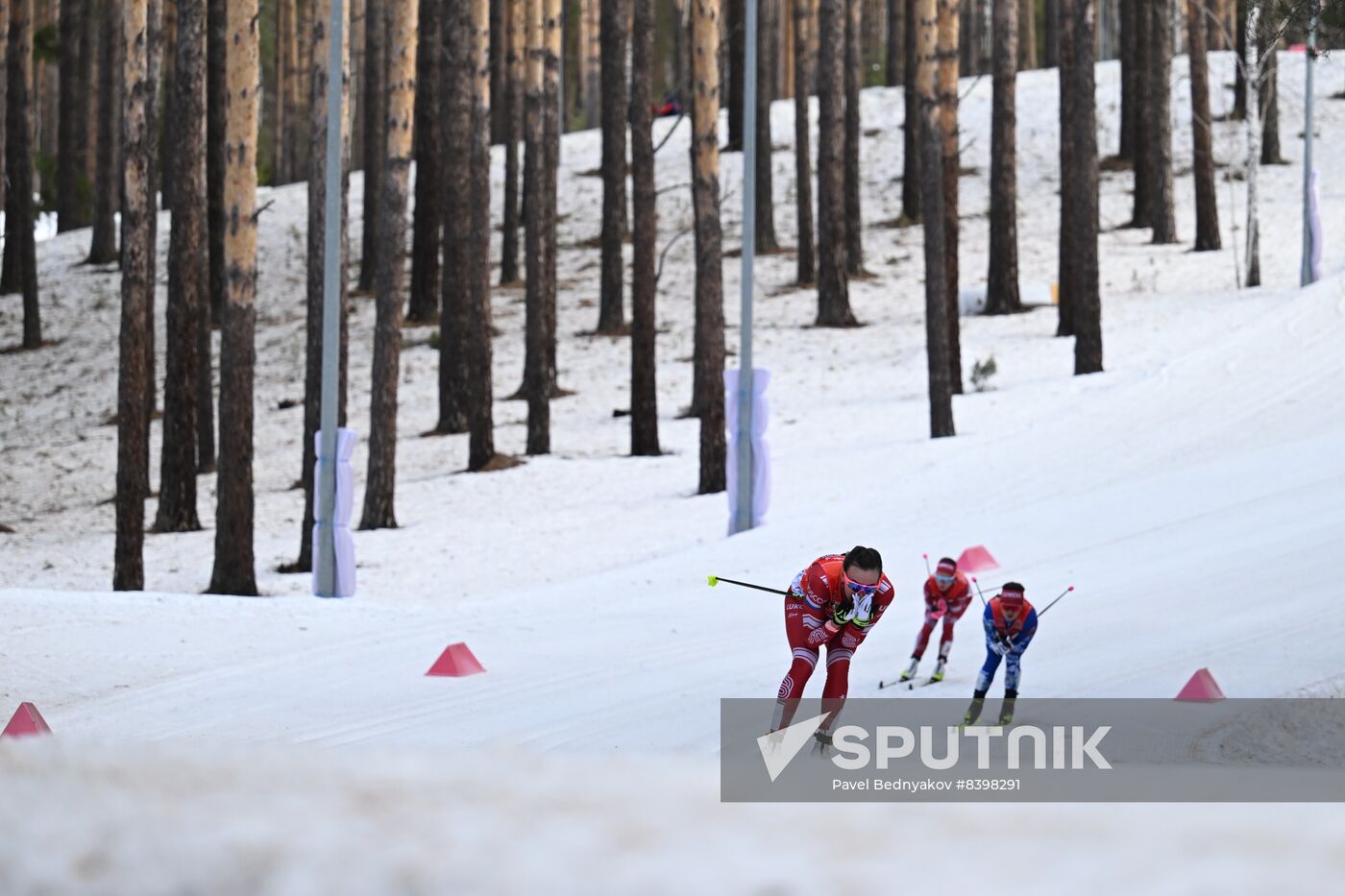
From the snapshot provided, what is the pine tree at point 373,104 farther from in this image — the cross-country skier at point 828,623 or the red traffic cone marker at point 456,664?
the cross-country skier at point 828,623

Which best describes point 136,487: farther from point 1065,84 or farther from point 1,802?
point 1065,84

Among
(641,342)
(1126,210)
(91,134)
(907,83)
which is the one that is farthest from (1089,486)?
→ (91,134)

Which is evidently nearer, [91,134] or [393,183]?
[393,183]

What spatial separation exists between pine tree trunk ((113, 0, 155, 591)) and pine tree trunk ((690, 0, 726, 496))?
6689 millimetres

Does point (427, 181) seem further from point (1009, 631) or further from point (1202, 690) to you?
point (1009, 631)

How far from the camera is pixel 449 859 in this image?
1.72 metres

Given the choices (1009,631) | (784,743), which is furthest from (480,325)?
(784,743)

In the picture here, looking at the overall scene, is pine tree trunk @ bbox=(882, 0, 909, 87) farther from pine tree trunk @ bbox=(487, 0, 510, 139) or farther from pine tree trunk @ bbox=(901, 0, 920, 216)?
pine tree trunk @ bbox=(487, 0, 510, 139)

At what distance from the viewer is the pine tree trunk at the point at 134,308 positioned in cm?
1680

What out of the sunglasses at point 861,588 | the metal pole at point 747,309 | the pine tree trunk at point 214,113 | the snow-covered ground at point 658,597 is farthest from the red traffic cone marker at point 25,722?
the pine tree trunk at point 214,113

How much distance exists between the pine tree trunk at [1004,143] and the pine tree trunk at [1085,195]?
2051mm

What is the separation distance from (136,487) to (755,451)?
6752 millimetres

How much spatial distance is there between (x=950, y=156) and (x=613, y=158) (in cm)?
632

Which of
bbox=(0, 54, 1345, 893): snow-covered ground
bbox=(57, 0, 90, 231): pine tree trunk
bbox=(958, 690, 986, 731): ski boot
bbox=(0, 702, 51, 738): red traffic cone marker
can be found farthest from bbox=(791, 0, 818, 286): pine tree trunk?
bbox=(0, 702, 51, 738): red traffic cone marker
